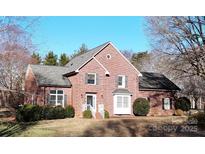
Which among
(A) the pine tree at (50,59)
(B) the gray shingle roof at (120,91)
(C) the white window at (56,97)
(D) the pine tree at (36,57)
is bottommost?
(C) the white window at (56,97)

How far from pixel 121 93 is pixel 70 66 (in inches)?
160

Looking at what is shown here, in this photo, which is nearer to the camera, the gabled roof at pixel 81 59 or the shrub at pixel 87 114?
the shrub at pixel 87 114

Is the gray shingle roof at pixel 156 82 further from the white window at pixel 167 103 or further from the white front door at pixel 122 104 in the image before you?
the white front door at pixel 122 104

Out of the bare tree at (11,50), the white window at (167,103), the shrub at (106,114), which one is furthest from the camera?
the white window at (167,103)

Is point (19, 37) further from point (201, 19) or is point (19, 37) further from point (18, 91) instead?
point (201, 19)

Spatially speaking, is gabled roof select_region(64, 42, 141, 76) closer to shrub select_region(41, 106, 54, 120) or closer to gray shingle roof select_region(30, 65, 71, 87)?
gray shingle roof select_region(30, 65, 71, 87)

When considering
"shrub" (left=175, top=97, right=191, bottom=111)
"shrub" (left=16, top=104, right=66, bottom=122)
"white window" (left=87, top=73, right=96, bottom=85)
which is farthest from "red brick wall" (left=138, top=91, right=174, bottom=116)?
"shrub" (left=16, top=104, right=66, bottom=122)

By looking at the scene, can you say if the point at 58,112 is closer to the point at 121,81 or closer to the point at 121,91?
the point at 121,91

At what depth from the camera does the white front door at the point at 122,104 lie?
A: 960 inches

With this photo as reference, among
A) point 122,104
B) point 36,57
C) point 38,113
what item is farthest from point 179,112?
point 36,57

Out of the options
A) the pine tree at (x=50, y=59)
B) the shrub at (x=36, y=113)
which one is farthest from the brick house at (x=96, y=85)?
the shrub at (x=36, y=113)

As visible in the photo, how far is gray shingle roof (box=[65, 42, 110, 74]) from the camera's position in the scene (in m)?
23.8

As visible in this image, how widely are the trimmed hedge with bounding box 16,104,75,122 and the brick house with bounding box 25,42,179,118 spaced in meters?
1.25

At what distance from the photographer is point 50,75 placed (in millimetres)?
22891
